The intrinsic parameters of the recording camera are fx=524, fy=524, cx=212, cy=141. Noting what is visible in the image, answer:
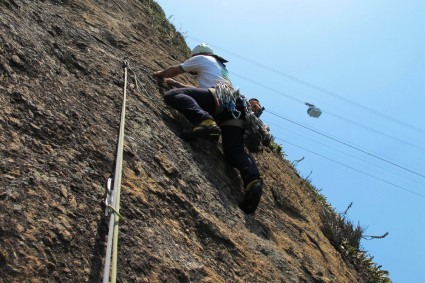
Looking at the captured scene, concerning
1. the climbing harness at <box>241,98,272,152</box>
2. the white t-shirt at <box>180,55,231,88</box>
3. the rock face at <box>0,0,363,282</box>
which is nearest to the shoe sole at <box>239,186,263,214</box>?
the rock face at <box>0,0,363,282</box>

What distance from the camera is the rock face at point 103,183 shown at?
127 inches

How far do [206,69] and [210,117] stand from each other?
3.73 feet

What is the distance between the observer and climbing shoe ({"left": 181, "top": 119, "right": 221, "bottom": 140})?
5449 millimetres

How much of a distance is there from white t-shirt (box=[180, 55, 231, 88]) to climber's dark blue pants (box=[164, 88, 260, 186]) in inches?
17.3

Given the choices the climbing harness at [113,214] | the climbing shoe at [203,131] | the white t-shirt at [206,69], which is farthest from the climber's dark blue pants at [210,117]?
the climbing harness at [113,214]

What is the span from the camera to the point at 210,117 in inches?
223

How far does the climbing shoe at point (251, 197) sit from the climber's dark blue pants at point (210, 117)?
111 millimetres

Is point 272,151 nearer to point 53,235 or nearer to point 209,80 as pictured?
point 209,80

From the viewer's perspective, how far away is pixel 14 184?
328cm

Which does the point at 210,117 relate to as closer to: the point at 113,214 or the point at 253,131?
the point at 253,131

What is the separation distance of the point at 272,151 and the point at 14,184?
5726 millimetres

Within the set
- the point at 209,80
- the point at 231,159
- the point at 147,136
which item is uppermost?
the point at 209,80

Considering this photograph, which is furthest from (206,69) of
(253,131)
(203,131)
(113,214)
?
(113,214)

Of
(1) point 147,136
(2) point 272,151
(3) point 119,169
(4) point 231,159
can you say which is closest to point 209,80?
(4) point 231,159
